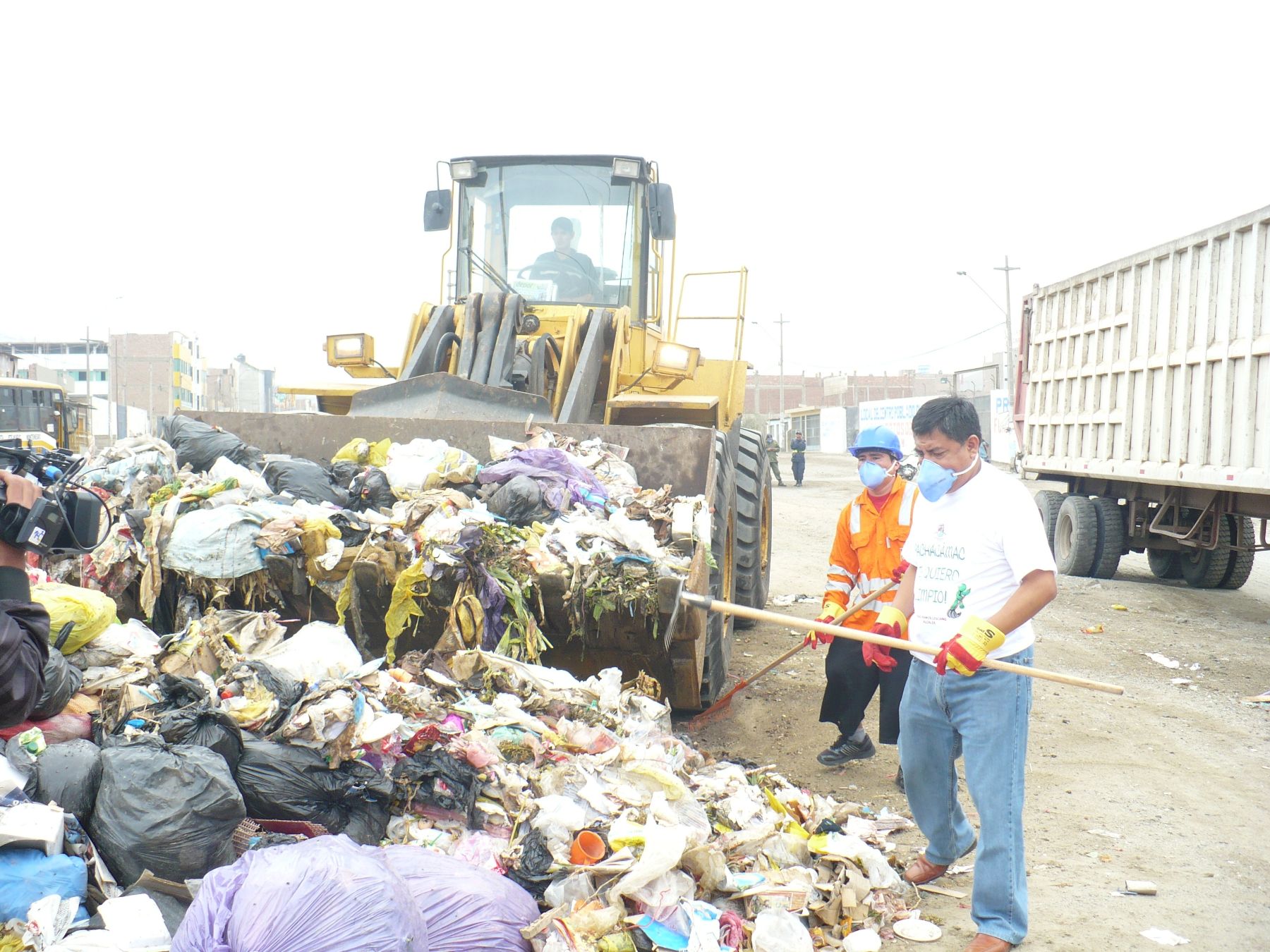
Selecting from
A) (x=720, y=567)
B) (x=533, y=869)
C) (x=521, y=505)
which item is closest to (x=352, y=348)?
(x=521, y=505)

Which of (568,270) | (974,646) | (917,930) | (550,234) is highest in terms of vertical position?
(550,234)

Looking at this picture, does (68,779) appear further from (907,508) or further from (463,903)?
(907,508)

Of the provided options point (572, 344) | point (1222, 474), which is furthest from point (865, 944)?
point (1222, 474)

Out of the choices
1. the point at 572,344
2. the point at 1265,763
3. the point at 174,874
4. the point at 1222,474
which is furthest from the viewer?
the point at 1222,474

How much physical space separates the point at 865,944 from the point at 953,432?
1483 mm

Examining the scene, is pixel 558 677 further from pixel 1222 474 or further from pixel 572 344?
pixel 1222 474

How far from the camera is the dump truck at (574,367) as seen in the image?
517 cm

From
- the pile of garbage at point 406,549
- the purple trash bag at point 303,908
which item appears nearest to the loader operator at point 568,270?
the pile of garbage at point 406,549

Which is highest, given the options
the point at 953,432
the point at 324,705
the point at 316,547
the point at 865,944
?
the point at 953,432

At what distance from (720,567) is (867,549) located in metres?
0.81

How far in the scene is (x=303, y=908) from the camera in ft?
7.03

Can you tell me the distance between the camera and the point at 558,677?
12.7 ft

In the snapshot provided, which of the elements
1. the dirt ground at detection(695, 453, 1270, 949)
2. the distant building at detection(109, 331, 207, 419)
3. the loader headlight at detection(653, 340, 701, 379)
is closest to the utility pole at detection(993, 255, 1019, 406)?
the dirt ground at detection(695, 453, 1270, 949)

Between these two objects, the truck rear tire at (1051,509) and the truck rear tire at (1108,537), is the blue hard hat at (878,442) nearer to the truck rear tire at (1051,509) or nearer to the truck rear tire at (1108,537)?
the truck rear tire at (1108,537)
